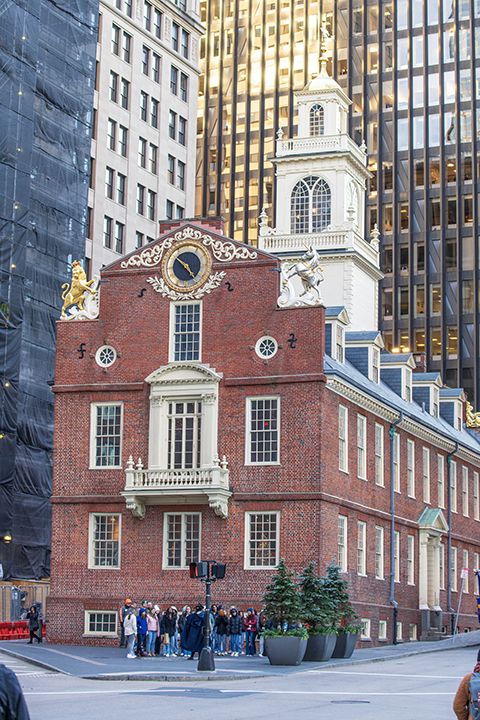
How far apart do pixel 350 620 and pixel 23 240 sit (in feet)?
95.2

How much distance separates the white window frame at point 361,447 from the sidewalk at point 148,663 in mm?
6565

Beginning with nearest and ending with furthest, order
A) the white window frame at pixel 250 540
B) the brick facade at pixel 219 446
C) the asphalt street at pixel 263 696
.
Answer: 1. the asphalt street at pixel 263 696
2. the white window frame at pixel 250 540
3. the brick facade at pixel 219 446

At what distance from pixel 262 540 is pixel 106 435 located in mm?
7118

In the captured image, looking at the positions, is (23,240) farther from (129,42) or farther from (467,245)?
(467,245)

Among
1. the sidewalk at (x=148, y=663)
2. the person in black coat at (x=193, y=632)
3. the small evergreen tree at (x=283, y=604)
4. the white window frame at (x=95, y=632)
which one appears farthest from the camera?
the white window frame at (x=95, y=632)

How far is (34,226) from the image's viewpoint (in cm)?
6625

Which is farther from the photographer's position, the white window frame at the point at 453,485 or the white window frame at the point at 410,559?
the white window frame at the point at 453,485

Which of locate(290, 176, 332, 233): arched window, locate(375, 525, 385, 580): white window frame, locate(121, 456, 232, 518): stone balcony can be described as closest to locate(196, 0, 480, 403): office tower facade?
locate(290, 176, 332, 233): arched window

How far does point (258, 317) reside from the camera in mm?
45406

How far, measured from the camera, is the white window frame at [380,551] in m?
50.2

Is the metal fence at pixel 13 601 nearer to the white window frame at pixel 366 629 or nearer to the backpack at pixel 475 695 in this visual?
the white window frame at pixel 366 629

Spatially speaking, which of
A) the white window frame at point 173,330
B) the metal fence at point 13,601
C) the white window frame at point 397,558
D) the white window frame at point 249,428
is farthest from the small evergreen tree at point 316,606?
the metal fence at point 13,601

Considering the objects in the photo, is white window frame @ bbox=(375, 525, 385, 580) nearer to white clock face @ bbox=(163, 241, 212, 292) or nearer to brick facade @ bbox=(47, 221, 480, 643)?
brick facade @ bbox=(47, 221, 480, 643)

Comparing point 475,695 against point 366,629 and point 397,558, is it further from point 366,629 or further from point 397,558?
point 397,558
